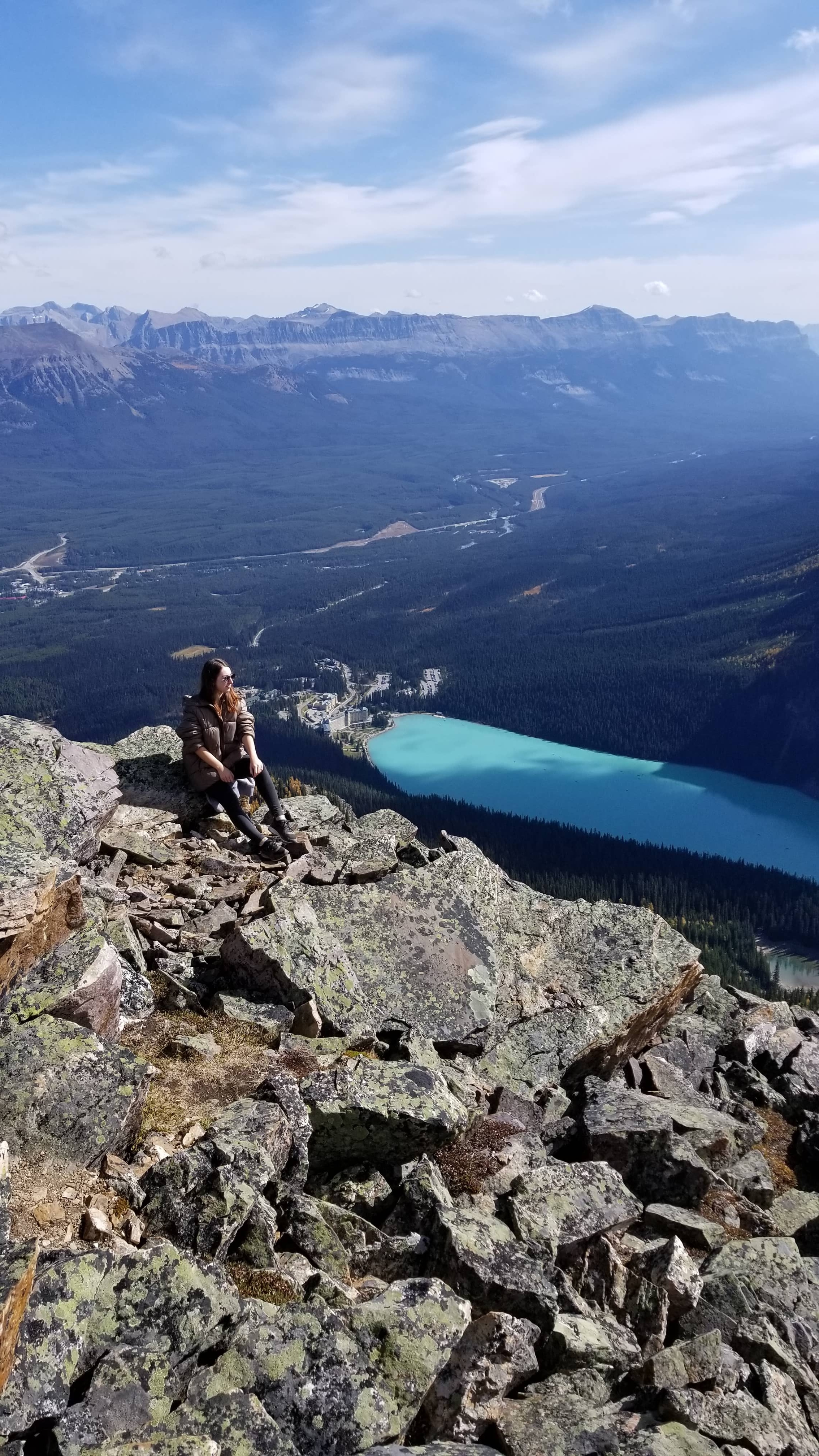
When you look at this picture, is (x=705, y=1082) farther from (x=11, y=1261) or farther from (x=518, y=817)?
(x=518, y=817)

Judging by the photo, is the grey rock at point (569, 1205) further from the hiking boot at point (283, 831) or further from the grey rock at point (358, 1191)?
the hiking boot at point (283, 831)

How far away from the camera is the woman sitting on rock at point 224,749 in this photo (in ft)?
70.1

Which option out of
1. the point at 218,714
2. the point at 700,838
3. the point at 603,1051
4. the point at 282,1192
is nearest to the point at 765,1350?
the point at 282,1192

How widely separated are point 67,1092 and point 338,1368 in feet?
14.6

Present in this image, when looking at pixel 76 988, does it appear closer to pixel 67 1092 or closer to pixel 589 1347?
pixel 67 1092

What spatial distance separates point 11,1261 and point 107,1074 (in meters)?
3.26

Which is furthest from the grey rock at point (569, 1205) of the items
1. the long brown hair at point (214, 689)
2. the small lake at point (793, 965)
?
the small lake at point (793, 965)

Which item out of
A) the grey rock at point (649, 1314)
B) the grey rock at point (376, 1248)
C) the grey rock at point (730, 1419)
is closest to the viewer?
the grey rock at point (730, 1419)

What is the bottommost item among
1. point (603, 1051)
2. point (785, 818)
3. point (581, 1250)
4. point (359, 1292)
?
point (785, 818)

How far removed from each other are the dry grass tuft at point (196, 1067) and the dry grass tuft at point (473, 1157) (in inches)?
107

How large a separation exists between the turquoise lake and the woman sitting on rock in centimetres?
13771

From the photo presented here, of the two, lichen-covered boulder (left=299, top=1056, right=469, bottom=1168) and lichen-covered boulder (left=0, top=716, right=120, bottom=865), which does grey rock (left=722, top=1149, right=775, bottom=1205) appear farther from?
lichen-covered boulder (left=0, top=716, right=120, bottom=865)

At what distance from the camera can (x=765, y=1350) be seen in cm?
1067

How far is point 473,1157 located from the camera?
13094mm
